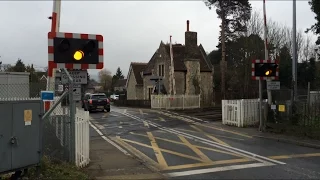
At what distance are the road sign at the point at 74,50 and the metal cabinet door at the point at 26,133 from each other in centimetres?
141

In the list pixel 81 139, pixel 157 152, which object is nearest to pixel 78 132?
pixel 81 139

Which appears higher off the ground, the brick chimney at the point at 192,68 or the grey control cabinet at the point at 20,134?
the brick chimney at the point at 192,68

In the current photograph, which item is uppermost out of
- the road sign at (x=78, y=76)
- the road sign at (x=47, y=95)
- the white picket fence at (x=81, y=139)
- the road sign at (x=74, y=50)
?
the road sign at (x=74, y=50)

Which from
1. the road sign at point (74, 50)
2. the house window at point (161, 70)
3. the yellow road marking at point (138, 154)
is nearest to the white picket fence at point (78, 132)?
the road sign at point (74, 50)

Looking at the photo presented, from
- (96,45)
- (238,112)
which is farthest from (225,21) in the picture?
(96,45)

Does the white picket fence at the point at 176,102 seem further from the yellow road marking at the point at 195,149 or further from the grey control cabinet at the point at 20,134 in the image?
the grey control cabinet at the point at 20,134

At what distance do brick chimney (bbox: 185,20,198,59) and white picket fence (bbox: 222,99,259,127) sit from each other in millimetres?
21102

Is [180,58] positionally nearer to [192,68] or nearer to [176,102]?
[192,68]

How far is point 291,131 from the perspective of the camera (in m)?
15.5

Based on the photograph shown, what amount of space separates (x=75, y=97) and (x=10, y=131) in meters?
1.80

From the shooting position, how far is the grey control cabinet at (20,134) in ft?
23.5

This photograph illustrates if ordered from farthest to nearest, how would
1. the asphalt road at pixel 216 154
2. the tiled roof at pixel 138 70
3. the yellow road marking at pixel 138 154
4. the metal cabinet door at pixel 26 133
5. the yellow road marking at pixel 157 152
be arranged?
1. the tiled roof at pixel 138 70
2. the yellow road marking at pixel 157 152
3. the yellow road marking at pixel 138 154
4. the asphalt road at pixel 216 154
5. the metal cabinet door at pixel 26 133

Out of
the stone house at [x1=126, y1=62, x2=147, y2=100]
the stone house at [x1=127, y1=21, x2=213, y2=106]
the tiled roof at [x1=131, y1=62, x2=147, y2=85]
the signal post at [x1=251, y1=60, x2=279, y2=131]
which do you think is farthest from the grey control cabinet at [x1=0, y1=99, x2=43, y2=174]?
the tiled roof at [x1=131, y1=62, x2=147, y2=85]

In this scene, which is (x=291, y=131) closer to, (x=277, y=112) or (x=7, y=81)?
(x=277, y=112)
